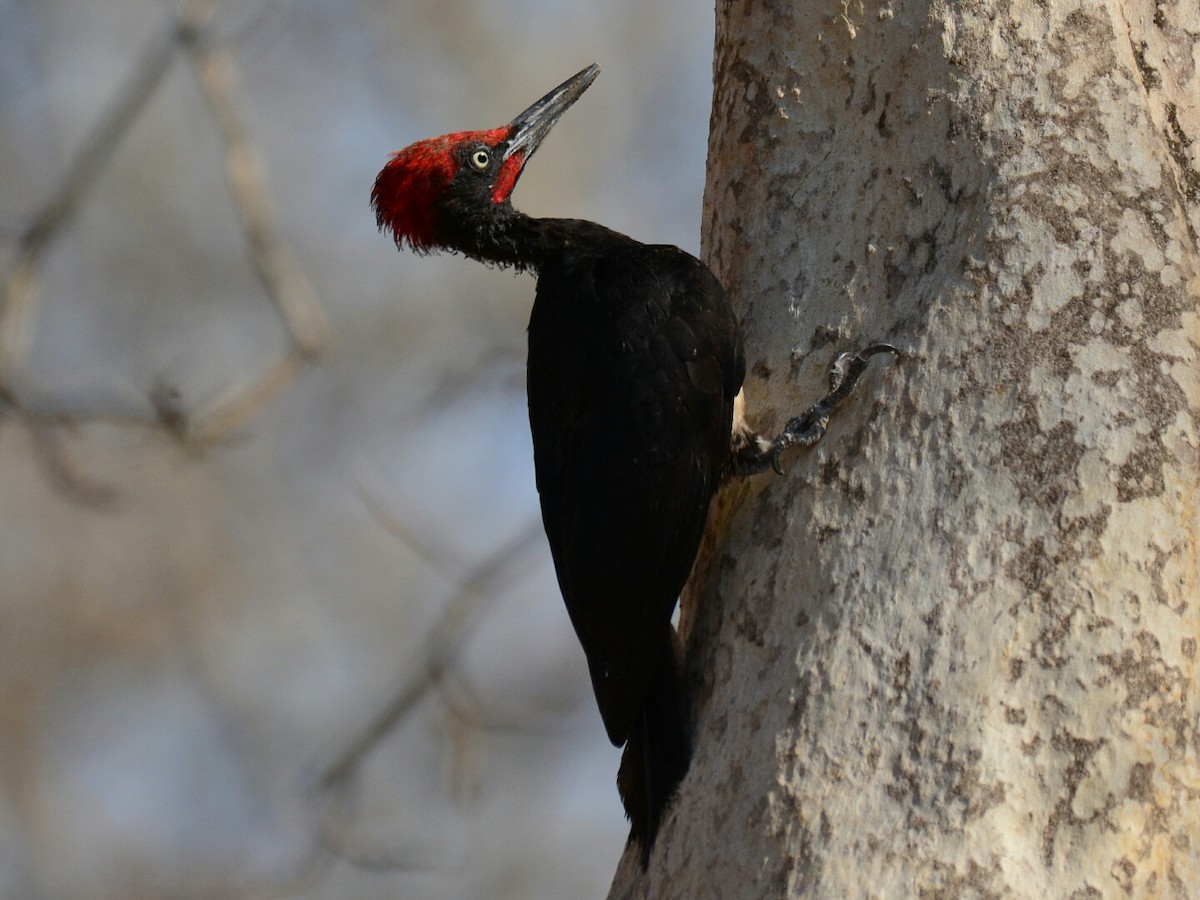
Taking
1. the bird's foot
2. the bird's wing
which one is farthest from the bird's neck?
the bird's foot

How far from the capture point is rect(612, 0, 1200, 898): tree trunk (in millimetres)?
2291

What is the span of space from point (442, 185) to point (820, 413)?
150cm

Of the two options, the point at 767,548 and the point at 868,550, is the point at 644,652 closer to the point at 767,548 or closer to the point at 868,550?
the point at 767,548

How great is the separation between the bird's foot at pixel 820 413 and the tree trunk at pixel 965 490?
0.10 ft

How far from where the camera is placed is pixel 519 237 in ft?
12.3

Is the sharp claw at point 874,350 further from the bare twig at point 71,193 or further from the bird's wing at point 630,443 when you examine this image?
the bare twig at point 71,193

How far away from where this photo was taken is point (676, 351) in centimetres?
313

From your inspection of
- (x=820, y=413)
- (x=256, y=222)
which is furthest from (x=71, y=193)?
(x=820, y=413)

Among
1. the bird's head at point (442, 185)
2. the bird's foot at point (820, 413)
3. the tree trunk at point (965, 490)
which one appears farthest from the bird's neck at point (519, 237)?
the bird's foot at point (820, 413)

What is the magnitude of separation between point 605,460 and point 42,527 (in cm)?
738

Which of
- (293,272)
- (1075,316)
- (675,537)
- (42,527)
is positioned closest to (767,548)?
(675,537)

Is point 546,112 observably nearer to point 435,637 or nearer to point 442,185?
point 442,185

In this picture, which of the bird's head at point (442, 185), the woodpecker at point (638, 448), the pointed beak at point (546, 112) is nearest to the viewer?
the woodpecker at point (638, 448)

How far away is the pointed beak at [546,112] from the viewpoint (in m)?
4.15
